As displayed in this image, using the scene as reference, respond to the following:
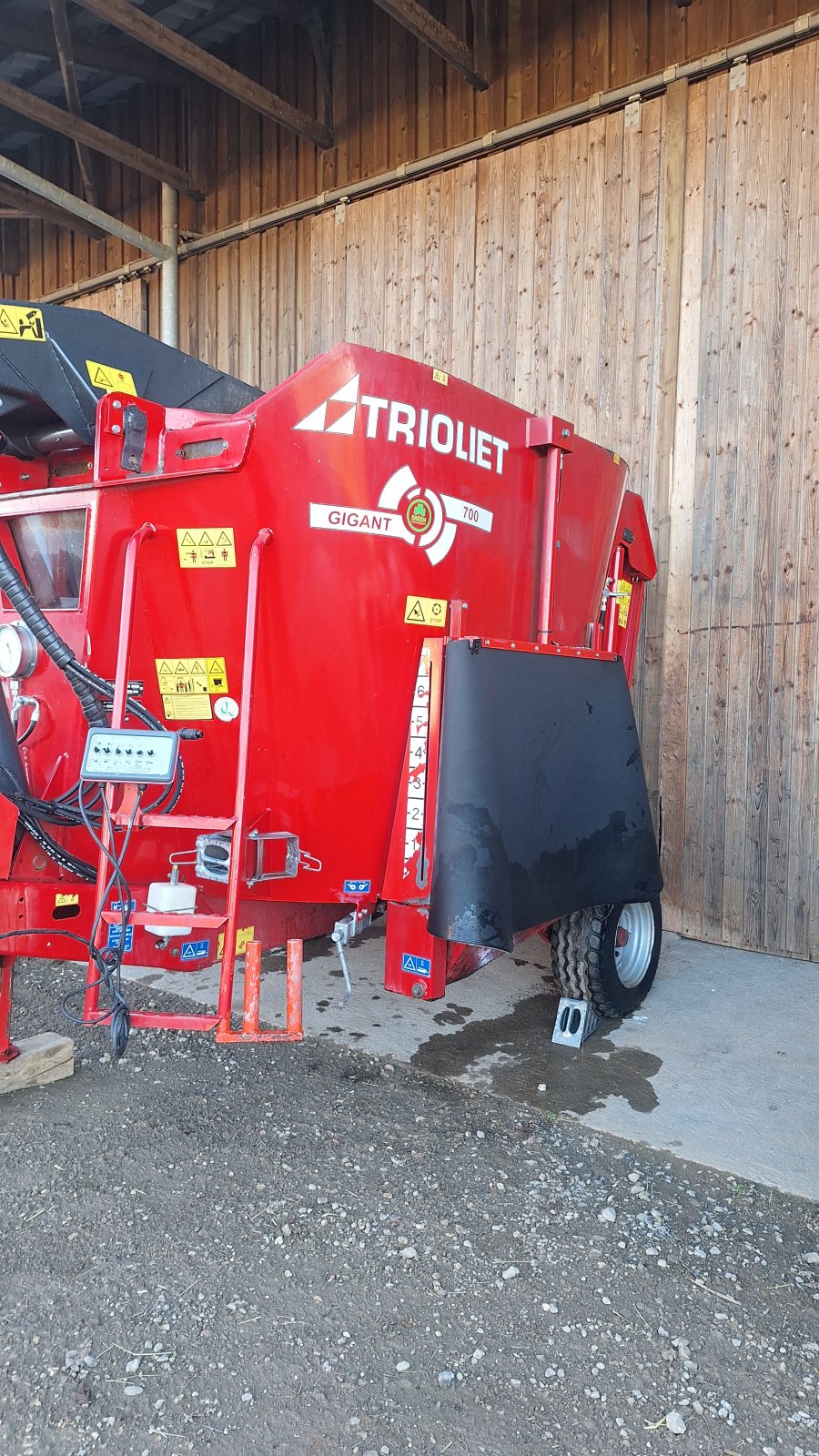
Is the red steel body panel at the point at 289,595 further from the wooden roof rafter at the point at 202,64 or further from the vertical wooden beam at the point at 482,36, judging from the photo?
the wooden roof rafter at the point at 202,64

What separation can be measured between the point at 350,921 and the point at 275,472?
1.45 metres

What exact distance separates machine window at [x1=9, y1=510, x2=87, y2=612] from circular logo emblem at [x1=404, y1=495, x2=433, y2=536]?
1.00m

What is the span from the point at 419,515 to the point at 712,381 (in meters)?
2.92


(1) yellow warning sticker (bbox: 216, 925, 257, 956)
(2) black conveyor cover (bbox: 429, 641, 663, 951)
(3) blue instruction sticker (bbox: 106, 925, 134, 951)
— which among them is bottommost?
(1) yellow warning sticker (bbox: 216, 925, 257, 956)

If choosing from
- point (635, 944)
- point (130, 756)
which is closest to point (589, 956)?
point (635, 944)

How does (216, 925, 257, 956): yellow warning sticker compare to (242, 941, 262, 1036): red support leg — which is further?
(216, 925, 257, 956): yellow warning sticker

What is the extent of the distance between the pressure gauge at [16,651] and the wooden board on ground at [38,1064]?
1.34 metres

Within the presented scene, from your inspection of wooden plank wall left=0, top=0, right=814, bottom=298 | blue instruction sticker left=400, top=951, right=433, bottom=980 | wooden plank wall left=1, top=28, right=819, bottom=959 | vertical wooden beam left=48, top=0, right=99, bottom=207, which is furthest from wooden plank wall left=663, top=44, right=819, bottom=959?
vertical wooden beam left=48, top=0, right=99, bottom=207

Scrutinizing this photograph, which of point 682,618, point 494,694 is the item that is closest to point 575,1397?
point 494,694

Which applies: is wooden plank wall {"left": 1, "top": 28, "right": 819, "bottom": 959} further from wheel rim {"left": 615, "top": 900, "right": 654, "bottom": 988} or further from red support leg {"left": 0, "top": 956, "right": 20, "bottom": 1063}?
red support leg {"left": 0, "top": 956, "right": 20, "bottom": 1063}

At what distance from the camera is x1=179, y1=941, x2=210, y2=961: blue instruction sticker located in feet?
9.30

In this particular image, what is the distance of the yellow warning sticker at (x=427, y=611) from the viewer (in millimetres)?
3012

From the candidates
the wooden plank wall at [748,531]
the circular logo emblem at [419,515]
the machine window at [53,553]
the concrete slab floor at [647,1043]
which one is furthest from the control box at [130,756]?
the wooden plank wall at [748,531]

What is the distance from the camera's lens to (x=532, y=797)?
312 cm
